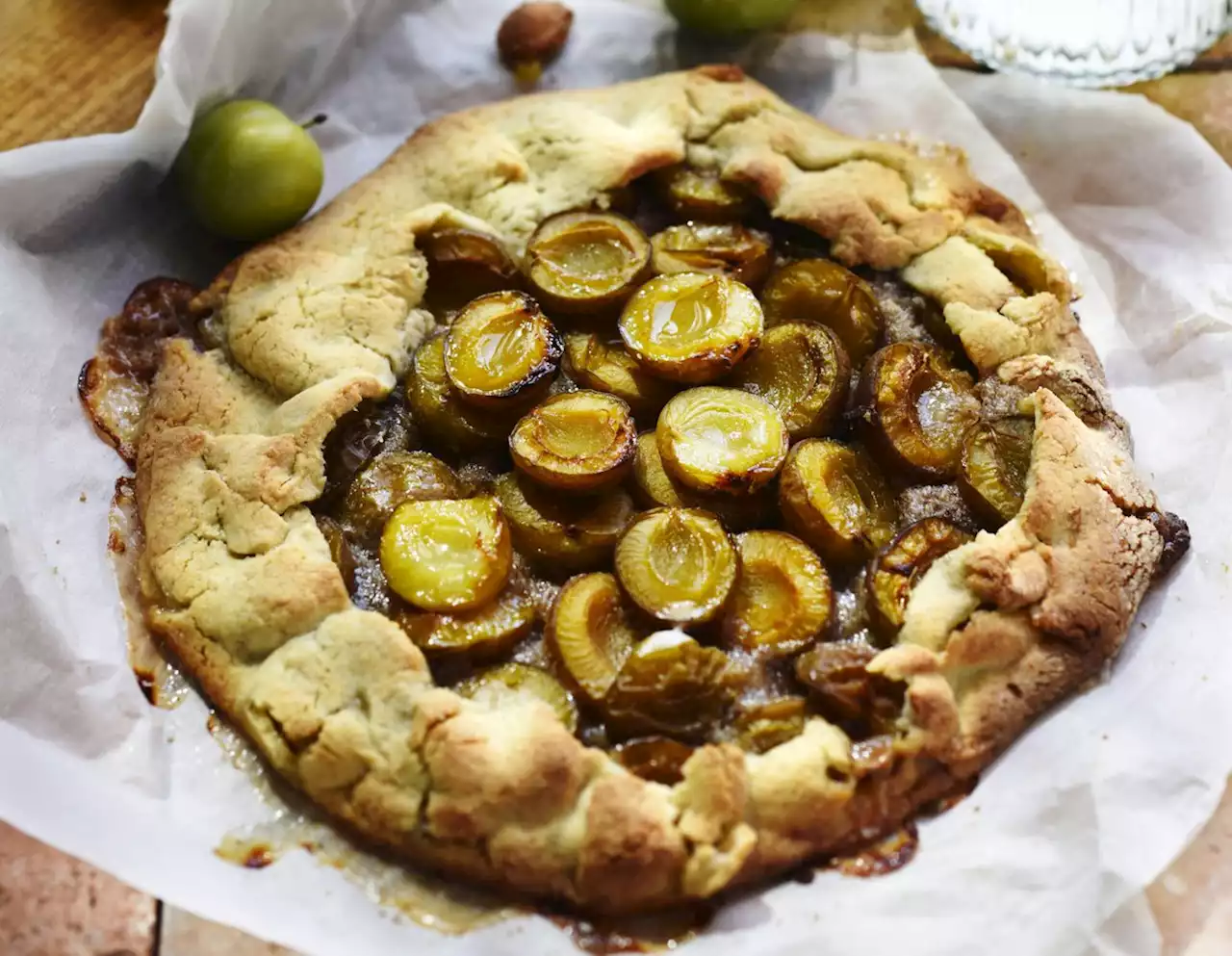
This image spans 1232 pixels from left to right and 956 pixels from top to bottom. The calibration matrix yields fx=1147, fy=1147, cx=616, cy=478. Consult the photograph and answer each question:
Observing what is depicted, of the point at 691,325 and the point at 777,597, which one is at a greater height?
the point at 691,325

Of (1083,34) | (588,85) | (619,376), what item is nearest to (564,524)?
(619,376)

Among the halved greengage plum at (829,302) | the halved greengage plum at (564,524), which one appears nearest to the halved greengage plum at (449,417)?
the halved greengage plum at (564,524)

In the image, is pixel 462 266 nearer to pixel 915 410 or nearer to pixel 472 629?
pixel 472 629

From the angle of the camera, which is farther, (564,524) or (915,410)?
(915,410)

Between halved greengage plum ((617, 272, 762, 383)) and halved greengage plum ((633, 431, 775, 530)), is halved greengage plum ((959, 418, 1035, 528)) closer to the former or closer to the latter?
halved greengage plum ((633, 431, 775, 530))

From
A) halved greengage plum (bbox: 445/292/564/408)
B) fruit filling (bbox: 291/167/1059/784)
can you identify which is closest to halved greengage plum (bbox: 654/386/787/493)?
fruit filling (bbox: 291/167/1059/784)

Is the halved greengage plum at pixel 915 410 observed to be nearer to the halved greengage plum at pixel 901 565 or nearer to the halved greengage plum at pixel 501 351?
A: the halved greengage plum at pixel 901 565
